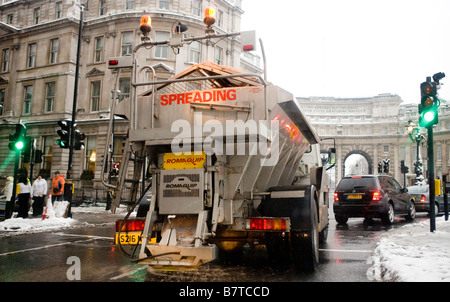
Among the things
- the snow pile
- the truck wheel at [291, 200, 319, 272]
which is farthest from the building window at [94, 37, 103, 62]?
the truck wheel at [291, 200, 319, 272]

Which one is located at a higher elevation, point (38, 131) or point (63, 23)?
point (63, 23)

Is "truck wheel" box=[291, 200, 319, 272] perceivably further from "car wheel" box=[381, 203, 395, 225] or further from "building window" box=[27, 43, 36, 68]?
"building window" box=[27, 43, 36, 68]

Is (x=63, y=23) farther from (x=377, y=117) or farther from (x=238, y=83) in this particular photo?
(x=377, y=117)

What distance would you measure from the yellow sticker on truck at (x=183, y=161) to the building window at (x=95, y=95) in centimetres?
2759

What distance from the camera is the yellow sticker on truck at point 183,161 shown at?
5.29 metres

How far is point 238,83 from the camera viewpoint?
6.24 m

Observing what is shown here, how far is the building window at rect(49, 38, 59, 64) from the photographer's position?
32875mm

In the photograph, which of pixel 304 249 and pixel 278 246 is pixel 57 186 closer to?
pixel 278 246

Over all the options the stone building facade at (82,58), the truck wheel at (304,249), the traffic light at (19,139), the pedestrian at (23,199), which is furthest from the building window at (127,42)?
the truck wheel at (304,249)

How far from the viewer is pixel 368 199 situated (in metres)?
12.8

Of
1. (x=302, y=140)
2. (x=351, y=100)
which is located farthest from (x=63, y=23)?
(x=351, y=100)

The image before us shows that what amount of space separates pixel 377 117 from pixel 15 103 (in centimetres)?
6641

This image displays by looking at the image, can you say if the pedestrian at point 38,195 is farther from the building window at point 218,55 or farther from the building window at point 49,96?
the building window at point 218,55

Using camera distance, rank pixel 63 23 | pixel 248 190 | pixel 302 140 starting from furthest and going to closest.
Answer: pixel 63 23
pixel 302 140
pixel 248 190
